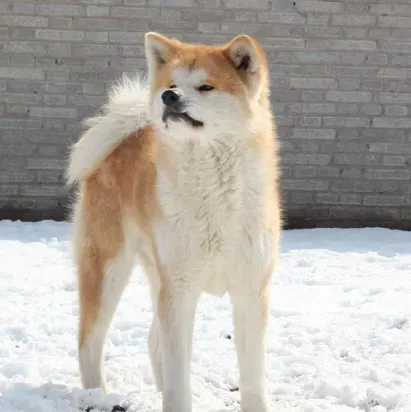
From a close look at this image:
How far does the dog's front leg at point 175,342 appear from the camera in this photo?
10.1 feet

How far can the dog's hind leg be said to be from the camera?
3518 millimetres

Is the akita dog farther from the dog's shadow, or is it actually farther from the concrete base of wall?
the concrete base of wall

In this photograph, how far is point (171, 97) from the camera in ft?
9.45

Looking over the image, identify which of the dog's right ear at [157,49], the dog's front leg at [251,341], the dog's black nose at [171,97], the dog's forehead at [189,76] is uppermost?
the dog's right ear at [157,49]

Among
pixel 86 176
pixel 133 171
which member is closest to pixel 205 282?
pixel 133 171

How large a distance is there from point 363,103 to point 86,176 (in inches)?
185

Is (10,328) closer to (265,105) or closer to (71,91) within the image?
(265,105)

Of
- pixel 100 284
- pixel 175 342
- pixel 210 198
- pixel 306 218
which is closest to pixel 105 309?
pixel 100 284

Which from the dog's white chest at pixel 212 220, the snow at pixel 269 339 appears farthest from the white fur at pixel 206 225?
the snow at pixel 269 339

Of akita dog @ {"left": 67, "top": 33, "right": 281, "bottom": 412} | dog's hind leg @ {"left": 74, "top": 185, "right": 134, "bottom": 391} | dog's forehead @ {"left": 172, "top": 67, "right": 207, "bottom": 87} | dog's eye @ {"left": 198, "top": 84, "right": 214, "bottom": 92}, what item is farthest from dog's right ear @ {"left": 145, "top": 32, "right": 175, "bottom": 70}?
dog's hind leg @ {"left": 74, "top": 185, "right": 134, "bottom": 391}

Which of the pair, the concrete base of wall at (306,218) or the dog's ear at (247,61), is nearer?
the dog's ear at (247,61)

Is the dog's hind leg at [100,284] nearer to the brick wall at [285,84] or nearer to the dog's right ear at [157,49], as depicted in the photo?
the dog's right ear at [157,49]

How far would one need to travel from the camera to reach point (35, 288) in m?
5.44

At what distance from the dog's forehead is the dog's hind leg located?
0.82 m
